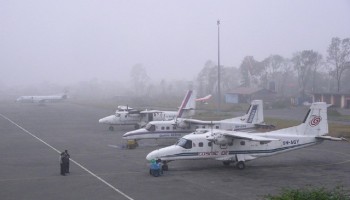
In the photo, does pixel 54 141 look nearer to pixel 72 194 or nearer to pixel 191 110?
pixel 191 110

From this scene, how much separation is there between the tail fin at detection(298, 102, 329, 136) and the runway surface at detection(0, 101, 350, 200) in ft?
6.81

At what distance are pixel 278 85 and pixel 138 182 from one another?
11984 centimetres

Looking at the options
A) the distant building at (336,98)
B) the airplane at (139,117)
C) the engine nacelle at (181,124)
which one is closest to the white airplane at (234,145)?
the engine nacelle at (181,124)

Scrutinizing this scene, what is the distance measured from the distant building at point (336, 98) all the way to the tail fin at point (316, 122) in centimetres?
5739

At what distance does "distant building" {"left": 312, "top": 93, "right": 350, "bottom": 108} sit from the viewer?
7975 cm

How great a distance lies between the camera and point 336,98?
82000 millimetres

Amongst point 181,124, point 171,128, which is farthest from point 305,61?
point 171,128

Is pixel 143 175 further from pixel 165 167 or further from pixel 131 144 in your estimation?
pixel 131 144

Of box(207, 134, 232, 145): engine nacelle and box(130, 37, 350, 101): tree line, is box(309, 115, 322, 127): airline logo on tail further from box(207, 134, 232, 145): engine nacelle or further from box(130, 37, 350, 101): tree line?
box(130, 37, 350, 101): tree line

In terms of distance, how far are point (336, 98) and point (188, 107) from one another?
167 ft

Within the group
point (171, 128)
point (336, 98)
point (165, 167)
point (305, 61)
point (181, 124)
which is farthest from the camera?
point (305, 61)

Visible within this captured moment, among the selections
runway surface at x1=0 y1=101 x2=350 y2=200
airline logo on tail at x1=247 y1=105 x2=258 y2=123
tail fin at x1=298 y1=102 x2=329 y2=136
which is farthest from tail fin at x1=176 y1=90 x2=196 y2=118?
tail fin at x1=298 y1=102 x2=329 y2=136

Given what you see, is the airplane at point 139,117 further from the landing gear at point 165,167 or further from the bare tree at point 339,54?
the bare tree at point 339,54

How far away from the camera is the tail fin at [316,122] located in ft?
86.0
